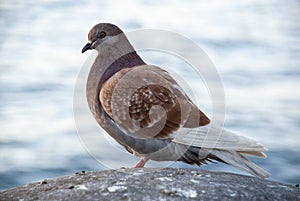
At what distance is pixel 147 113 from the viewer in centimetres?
717

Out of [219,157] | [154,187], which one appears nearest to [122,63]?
[219,157]

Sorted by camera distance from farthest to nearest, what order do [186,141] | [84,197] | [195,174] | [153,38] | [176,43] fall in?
1. [176,43]
2. [153,38]
3. [186,141]
4. [195,174]
5. [84,197]

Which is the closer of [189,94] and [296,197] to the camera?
[296,197]

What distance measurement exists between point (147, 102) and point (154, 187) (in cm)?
185

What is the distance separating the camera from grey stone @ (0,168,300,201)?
5352 millimetres

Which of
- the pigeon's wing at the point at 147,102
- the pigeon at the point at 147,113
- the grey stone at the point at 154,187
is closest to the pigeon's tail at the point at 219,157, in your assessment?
the pigeon at the point at 147,113

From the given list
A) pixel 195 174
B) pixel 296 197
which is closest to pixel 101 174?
pixel 195 174

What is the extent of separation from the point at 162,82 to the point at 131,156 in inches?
42.6

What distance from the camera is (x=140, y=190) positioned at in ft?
17.7

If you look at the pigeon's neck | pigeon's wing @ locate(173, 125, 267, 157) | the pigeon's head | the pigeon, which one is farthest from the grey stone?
the pigeon's head

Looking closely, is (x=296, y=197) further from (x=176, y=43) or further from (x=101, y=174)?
(x=176, y=43)

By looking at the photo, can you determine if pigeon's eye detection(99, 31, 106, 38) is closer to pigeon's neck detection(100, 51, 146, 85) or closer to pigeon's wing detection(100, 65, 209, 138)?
pigeon's neck detection(100, 51, 146, 85)

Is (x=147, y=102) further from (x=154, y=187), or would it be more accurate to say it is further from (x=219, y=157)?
(x=154, y=187)

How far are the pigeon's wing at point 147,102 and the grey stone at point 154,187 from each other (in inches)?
43.0
